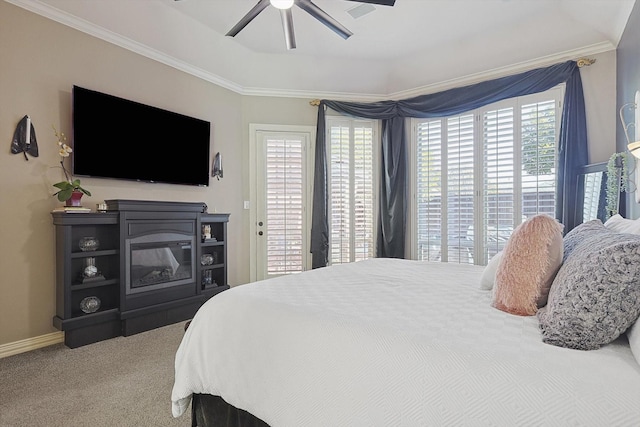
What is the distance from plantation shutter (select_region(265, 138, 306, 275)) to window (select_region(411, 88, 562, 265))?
1588mm

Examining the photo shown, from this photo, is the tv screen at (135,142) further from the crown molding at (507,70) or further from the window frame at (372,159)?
the crown molding at (507,70)

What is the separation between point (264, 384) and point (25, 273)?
261 centimetres

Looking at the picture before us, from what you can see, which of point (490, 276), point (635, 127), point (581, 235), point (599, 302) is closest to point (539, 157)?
point (635, 127)

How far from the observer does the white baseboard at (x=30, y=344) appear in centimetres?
264

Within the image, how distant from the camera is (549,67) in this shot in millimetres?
3658

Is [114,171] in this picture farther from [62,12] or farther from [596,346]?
[596,346]

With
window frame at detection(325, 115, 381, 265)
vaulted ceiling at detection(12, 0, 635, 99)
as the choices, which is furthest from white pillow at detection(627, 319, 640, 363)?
window frame at detection(325, 115, 381, 265)

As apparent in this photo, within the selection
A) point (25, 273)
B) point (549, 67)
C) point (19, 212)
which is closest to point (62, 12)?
point (19, 212)

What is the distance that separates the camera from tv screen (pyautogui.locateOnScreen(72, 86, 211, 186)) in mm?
3021

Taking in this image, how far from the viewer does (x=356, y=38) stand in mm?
4070

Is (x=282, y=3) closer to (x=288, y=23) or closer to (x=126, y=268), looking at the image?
(x=288, y=23)

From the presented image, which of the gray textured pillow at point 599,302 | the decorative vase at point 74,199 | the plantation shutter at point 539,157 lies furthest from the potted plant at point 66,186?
the plantation shutter at point 539,157

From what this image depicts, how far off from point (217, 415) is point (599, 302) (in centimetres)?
151

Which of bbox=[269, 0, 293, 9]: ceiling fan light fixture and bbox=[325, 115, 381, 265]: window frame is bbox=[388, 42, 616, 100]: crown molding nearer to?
bbox=[325, 115, 381, 265]: window frame
